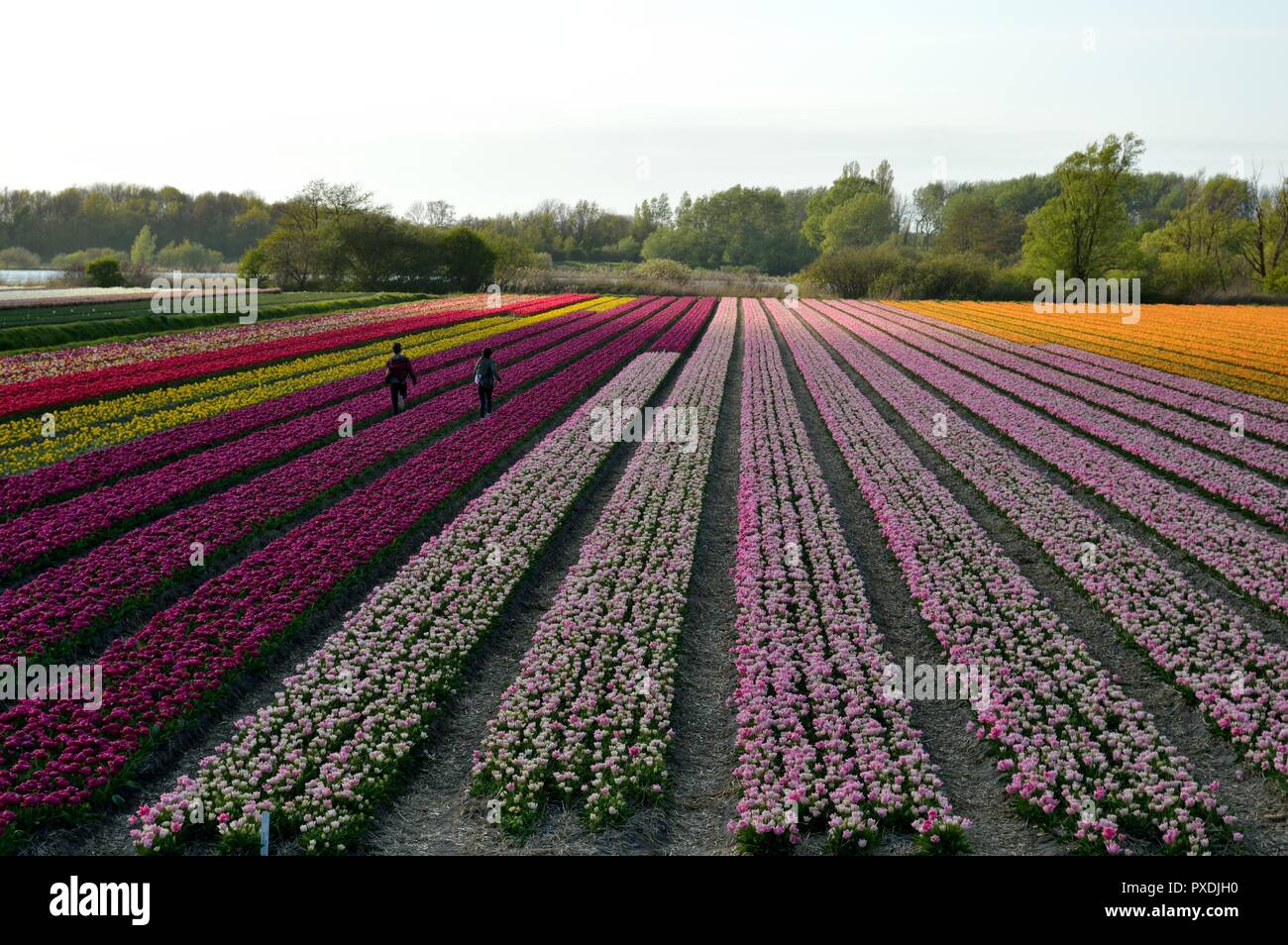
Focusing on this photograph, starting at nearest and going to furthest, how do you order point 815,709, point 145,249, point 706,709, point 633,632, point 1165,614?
point 815,709
point 706,709
point 633,632
point 1165,614
point 145,249

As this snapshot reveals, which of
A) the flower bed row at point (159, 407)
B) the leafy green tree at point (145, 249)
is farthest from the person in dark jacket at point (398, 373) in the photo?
the leafy green tree at point (145, 249)

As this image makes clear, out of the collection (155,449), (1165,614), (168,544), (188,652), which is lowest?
(188,652)

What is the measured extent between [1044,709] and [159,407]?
23.4 meters

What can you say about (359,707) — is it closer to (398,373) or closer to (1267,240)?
(398,373)

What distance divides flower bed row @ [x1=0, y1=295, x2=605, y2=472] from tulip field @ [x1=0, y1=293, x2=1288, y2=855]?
0.70 ft

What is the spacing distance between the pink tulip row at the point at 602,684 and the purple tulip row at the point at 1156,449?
34.4 feet

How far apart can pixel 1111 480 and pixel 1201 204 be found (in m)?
114

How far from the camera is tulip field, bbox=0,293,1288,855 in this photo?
7.47 meters

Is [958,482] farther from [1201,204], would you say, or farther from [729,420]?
[1201,204]

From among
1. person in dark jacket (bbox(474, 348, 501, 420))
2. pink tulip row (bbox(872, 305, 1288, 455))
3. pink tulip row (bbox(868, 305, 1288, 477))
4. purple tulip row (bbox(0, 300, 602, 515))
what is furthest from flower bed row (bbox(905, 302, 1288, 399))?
purple tulip row (bbox(0, 300, 602, 515))

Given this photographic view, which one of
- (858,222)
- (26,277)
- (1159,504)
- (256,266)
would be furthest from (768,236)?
(1159,504)

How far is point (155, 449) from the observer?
742 inches
